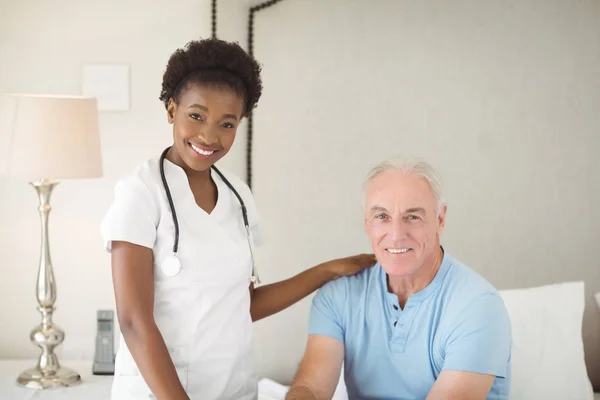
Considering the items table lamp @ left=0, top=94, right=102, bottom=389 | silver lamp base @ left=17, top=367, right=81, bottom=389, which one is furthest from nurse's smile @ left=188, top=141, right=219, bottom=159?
silver lamp base @ left=17, top=367, right=81, bottom=389

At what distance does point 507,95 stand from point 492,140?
0.15 metres

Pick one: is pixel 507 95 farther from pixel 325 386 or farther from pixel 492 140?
pixel 325 386

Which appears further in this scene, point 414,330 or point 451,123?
point 451,123

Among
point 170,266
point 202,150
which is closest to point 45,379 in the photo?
point 170,266

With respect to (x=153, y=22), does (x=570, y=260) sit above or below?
below

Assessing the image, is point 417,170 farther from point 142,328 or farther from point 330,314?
point 142,328

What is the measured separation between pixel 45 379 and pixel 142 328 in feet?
3.24

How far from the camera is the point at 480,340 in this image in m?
1.66

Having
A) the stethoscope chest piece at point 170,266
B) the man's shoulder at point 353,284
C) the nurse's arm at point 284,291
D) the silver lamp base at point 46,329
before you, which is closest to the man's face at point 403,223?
the man's shoulder at point 353,284

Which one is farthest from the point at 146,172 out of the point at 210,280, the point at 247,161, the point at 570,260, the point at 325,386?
the point at 570,260

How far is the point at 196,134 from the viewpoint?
5.35 ft

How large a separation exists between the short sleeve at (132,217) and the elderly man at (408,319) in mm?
517

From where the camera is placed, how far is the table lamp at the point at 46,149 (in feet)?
7.32

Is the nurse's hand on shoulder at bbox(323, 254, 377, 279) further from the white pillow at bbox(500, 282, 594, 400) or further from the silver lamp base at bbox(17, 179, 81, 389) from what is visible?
the silver lamp base at bbox(17, 179, 81, 389)
